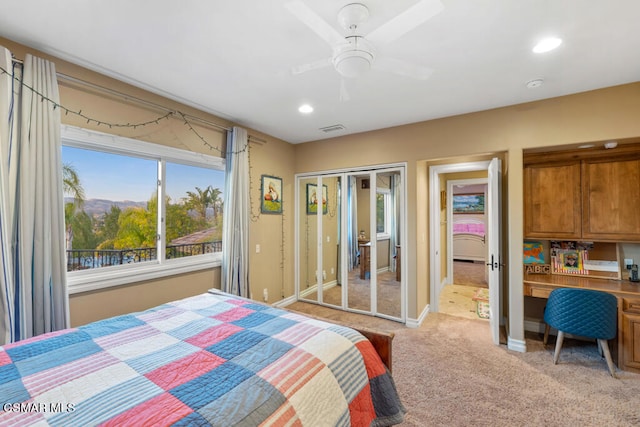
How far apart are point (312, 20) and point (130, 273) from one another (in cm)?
253

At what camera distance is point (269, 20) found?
5.53 feet

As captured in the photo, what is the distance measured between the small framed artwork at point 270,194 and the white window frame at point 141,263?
0.75 meters

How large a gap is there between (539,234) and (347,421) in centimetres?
307

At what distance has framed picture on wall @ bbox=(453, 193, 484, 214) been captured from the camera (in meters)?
8.03

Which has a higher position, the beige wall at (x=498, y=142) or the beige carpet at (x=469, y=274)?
the beige wall at (x=498, y=142)

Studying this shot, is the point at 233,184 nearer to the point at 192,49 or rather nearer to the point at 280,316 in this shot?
the point at 192,49

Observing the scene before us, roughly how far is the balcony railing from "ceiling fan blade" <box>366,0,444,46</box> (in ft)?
8.94

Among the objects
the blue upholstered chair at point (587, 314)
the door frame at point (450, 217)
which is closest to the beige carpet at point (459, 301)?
the door frame at point (450, 217)

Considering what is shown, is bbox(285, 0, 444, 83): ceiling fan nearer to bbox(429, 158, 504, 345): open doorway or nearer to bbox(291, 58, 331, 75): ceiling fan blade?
bbox(291, 58, 331, 75): ceiling fan blade

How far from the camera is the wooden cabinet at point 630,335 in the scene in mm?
2394

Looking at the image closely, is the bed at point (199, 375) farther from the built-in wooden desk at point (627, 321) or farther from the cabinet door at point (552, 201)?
the cabinet door at point (552, 201)

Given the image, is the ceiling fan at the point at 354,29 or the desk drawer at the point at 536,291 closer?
the ceiling fan at the point at 354,29

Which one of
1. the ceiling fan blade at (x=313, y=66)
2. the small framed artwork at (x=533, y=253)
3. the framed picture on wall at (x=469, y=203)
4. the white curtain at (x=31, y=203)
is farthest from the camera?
the framed picture on wall at (x=469, y=203)

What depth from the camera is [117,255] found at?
2559 millimetres
